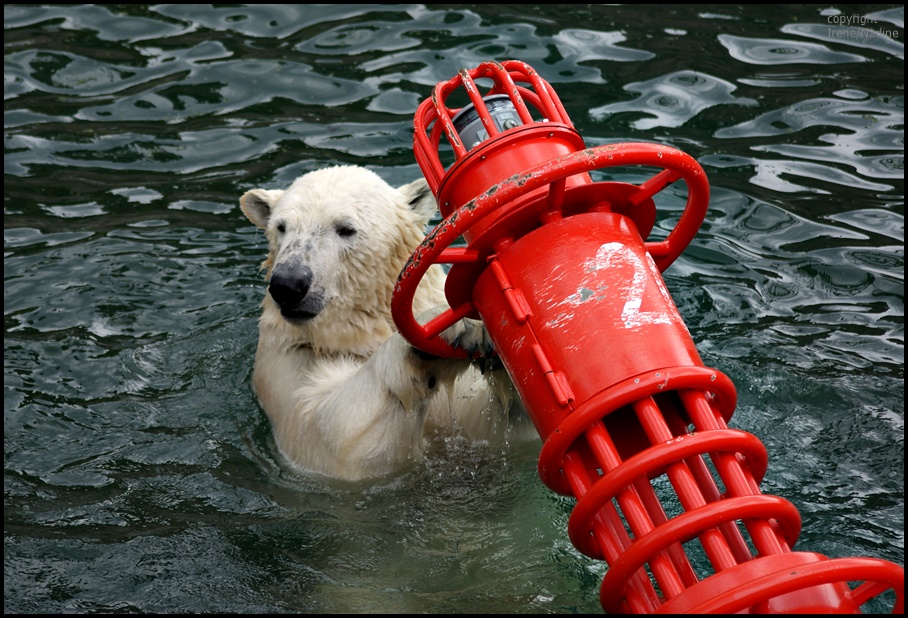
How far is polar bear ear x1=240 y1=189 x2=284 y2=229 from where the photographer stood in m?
4.38

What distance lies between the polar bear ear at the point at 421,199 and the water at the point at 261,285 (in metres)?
1.14

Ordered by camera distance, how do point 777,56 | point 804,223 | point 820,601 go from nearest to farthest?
1. point 820,601
2. point 804,223
3. point 777,56

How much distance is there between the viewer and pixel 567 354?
2.43 m

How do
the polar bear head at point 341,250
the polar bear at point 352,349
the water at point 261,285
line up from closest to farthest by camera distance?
the water at point 261,285, the polar bear at point 352,349, the polar bear head at point 341,250

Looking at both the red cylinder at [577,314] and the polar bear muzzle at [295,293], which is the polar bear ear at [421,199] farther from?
the red cylinder at [577,314]

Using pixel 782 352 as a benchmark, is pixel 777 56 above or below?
above

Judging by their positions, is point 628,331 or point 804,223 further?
point 804,223

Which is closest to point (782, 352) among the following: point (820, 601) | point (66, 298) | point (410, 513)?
point (410, 513)

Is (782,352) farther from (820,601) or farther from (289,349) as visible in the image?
(820,601)

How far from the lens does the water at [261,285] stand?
3.55 meters

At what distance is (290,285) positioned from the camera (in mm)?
3760

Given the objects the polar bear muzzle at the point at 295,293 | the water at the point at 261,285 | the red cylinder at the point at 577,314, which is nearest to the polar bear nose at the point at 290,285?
the polar bear muzzle at the point at 295,293

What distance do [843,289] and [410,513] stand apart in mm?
2846

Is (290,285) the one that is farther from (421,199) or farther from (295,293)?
(421,199)
